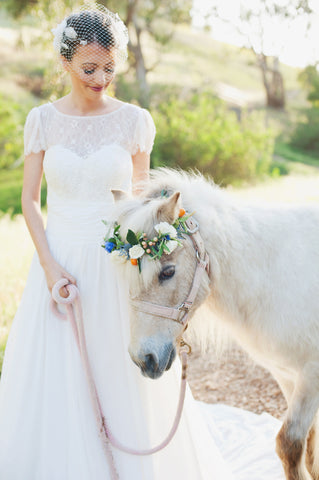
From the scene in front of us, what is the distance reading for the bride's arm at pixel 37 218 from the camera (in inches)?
90.2

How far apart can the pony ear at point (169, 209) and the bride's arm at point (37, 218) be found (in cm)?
66

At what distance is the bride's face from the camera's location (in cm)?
230

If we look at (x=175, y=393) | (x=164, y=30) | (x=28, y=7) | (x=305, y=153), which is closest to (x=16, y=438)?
(x=175, y=393)

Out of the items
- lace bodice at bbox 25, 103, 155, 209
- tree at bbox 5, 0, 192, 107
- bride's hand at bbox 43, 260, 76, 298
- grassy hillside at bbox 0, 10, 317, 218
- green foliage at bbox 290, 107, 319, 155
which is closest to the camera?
bride's hand at bbox 43, 260, 76, 298

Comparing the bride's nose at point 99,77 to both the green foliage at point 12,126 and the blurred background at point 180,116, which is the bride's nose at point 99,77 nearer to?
the blurred background at point 180,116

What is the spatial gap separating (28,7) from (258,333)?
17.2 metres

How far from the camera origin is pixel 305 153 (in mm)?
24547

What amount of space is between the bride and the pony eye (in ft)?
1.47

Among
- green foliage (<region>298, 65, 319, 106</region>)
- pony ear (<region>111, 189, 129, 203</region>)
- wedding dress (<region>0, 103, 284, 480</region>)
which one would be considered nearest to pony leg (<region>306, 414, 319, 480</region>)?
wedding dress (<region>0, 103, 284, 480</region>)

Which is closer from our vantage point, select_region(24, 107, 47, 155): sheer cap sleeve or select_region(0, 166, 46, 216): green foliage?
select_region(24, 107, 47, 155): sheer cap sleeve

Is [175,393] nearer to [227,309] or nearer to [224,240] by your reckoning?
[227,309]

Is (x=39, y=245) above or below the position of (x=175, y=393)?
above

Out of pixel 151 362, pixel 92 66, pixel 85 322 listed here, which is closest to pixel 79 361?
pixel 85 322

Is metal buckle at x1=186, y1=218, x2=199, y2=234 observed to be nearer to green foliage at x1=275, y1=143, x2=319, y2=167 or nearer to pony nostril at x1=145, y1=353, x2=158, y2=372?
pony nostril at x1=145, y1=353, x2=158, y2=372
